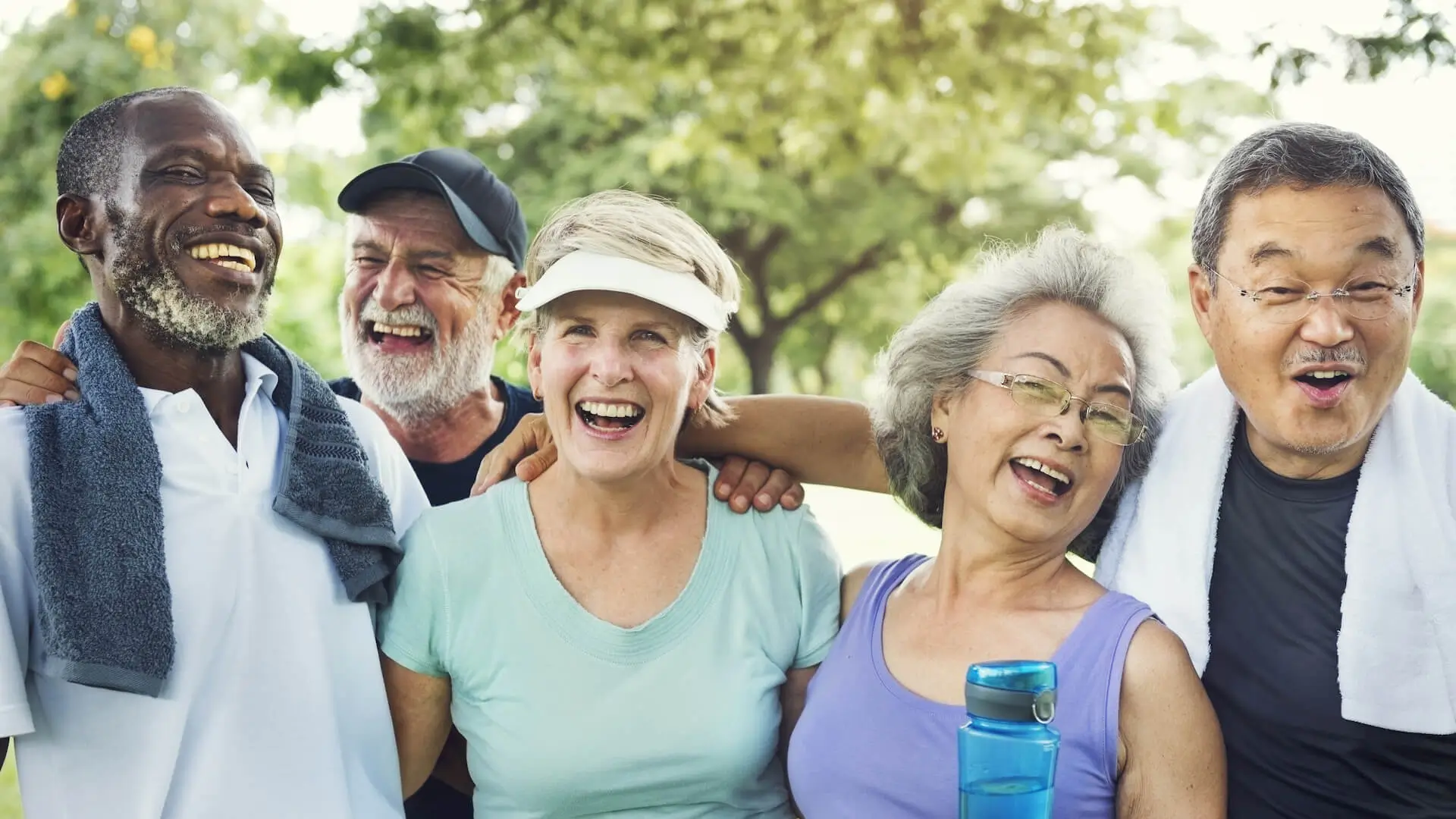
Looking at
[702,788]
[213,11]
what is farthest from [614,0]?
[213,11]

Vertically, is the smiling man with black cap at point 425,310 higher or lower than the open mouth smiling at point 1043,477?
higher

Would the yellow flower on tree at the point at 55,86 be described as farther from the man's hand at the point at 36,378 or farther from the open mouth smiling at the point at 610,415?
the open mouth smiling at the point at 610,415

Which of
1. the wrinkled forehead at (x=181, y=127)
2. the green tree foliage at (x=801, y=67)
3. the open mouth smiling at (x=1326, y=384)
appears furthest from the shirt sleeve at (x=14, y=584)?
the green tree foliage at (x=801, y=67)

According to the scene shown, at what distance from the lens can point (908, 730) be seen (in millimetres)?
2400

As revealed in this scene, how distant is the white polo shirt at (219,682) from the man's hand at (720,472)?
0.46 meters

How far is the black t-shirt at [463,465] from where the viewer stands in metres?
3.48

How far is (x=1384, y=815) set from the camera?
7.82ft

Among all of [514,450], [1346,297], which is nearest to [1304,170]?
[1346,297]

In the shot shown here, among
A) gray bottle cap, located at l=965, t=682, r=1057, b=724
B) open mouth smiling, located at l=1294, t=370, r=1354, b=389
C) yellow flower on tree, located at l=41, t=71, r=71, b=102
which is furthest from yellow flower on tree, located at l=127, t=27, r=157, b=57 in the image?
gray bottle cap, located at l=965, t=682, r=1057, b=724

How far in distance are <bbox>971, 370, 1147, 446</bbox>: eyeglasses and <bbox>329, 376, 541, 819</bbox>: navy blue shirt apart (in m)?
1.40

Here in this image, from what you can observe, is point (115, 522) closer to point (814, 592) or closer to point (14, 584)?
point (14, 584)

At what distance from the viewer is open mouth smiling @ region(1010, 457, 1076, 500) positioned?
244 centimetres

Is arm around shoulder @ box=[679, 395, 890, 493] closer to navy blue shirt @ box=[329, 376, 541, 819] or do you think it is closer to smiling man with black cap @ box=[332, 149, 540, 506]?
navy blue shirt @ box=[329, 376, 541, 819]

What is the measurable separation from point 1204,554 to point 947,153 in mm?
6528
